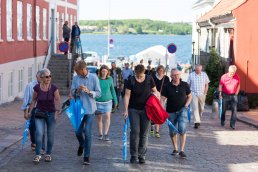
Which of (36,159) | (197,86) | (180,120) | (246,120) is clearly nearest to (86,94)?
(36,159)

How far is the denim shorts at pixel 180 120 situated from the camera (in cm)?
1253

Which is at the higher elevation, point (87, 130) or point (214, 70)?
point (214, 70)

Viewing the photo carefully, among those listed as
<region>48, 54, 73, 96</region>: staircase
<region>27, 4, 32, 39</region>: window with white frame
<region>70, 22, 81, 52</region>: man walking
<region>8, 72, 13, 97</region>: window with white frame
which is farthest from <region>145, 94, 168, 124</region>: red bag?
<region>70, 22, 81, 52</region>: man walking

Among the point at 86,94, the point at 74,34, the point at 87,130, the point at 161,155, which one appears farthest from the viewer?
the point at 74,34

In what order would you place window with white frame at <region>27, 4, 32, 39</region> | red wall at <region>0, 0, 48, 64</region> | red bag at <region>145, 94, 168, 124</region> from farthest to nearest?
1. window with white frame at <region>27, 4, 32, 39</region>
2. red wall at <region>0, 0, 48, 64</region>
3. red bag at <region>145, 94, 168, 124</region>

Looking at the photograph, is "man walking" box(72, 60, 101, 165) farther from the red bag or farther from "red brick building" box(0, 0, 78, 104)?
"red brick building" box(0, 0, 78, 104)

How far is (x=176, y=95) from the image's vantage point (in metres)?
12.6

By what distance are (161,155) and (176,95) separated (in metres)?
1.21

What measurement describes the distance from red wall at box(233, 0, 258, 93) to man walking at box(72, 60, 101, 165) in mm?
14285

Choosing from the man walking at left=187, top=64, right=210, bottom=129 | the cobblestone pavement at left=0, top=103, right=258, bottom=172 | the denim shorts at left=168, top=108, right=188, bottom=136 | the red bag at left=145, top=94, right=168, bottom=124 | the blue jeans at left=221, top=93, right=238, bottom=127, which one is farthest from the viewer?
the blue jeans at left=221, top=93, right=238, bottom=127

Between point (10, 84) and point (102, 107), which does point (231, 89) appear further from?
point (10, 84)

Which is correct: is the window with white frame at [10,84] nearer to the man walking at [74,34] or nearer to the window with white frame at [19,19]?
the window with white frame at [19,19]

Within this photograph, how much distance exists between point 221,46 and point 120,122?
1432cm

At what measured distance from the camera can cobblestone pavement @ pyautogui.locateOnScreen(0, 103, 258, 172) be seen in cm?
1138
